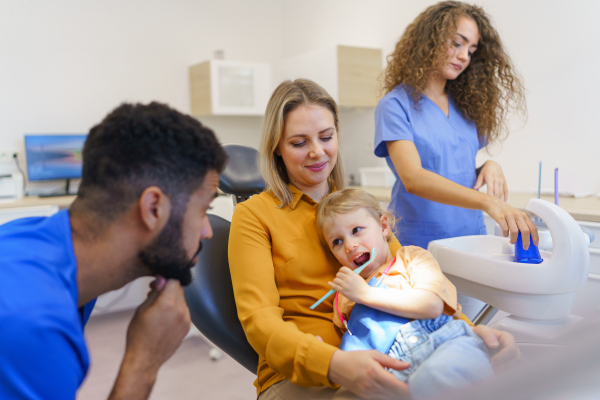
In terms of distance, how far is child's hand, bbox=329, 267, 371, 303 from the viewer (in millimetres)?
904

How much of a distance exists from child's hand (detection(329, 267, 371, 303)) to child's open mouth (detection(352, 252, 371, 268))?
14 cm

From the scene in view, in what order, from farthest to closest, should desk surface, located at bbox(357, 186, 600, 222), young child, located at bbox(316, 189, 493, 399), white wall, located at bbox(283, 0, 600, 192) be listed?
white wall, located at bbox(283, 0, 600, 192) → desk surface, located at bbox(357, 186, 600, 222) → young child, located at bbox(316, 189, 493, 399)

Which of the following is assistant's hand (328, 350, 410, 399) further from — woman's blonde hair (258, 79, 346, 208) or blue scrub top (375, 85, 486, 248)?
blue scrub top (375, 85, 486, 248)

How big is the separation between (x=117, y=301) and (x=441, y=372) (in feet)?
11.3

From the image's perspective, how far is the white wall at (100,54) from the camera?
3.37 metres

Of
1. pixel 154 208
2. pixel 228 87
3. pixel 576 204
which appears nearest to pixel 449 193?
pixel 154 208

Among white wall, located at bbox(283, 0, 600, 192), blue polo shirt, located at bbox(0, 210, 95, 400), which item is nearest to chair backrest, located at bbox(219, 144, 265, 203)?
blue polo shirt, located at bbox(0, 210, 95, 400)

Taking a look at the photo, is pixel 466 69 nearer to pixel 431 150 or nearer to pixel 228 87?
pixel 431 150

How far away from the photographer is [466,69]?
1.64m

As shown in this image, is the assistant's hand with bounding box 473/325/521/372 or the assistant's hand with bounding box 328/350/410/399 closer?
the assistant's hand with bounding box 473/325/521/372

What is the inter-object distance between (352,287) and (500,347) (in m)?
0.49

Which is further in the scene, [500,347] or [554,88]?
[554,88]

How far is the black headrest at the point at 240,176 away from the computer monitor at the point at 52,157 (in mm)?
2347

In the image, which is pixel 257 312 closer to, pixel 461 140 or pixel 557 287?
pixel 557 287
